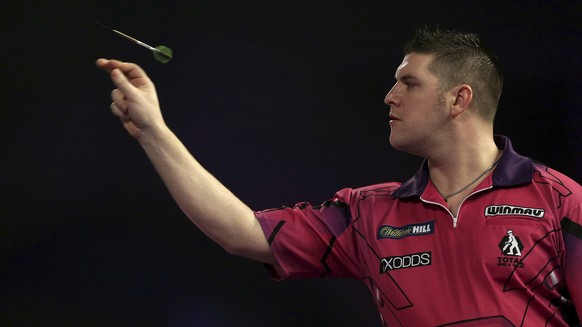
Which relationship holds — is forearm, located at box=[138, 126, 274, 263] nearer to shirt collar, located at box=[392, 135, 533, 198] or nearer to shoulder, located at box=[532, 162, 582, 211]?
shirt collar, located at box=[392, 135, 533, 198]

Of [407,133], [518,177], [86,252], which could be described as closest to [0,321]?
[86,252]

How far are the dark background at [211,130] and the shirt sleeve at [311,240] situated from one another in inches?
19.3

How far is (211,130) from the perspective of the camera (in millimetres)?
2246

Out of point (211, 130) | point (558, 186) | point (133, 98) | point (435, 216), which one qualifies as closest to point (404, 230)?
point (435, 216)

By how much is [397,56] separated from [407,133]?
25.6 inches

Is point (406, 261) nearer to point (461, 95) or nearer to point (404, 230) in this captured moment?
point (404, 230)

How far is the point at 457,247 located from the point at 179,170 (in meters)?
0.56

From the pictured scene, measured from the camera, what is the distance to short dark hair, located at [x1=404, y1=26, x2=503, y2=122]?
1.78 meters

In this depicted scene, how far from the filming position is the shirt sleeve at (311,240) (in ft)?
5.51

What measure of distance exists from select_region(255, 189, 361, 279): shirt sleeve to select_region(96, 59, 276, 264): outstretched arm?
0.04 meters

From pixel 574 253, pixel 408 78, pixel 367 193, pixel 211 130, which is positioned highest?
pixel 408 78

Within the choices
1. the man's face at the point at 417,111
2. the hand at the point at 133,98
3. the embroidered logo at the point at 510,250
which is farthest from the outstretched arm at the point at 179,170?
the embroidered logo at the point at 510,250

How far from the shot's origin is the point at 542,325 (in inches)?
60.2

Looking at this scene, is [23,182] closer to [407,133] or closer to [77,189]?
[77,189]
